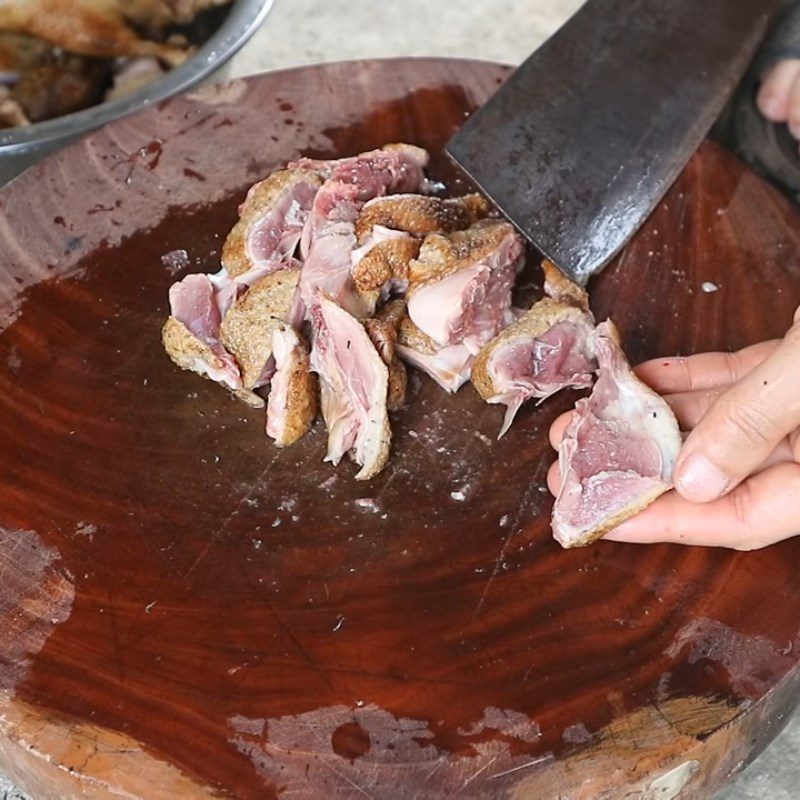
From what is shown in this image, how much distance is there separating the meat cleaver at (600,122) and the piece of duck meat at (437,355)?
274 mm

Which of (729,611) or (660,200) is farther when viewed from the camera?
(660,200)

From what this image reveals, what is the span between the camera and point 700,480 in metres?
1.53

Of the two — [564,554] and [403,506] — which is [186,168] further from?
[564,554]

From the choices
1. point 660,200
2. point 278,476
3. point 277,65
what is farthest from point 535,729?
point 277,65

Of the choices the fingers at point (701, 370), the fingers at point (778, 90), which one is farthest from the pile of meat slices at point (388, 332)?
the fingers at point (778, 90)

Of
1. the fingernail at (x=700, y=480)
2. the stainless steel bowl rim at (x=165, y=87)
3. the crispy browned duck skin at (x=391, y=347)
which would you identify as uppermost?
the stainless steel bowl rim at (x=165, y=87)

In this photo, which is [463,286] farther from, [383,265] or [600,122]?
[600,122]

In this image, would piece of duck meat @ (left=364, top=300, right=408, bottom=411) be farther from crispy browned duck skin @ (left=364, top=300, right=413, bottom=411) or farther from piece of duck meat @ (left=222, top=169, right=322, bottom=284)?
piece of duck meat @ (left=222, top=169, right=322, bottom=284)

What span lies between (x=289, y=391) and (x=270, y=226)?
37 centimetres

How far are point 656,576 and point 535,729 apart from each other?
1.06 feet

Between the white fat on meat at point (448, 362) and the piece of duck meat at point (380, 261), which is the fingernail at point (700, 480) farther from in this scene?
the piece of duck meat at point (380, 261)

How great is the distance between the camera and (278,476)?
168cm

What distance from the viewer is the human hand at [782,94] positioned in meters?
2.44

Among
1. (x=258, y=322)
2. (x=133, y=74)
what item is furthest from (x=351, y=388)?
(x=133, y=74)
